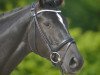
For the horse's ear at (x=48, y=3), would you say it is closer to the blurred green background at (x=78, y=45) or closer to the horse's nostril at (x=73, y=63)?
the horse's nostril at (x=73, y=63)

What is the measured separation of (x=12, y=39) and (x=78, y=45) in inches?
118

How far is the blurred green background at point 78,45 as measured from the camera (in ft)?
27.7

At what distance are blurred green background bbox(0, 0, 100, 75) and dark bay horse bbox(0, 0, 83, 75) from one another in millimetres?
1714

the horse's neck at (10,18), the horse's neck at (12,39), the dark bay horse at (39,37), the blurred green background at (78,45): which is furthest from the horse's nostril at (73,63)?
the blurred green background at (78,45)

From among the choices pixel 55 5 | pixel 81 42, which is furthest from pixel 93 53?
pixel 55 5

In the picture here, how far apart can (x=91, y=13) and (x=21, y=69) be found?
320 cm

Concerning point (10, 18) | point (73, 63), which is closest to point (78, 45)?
point (10, 18)

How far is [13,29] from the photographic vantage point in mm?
5973

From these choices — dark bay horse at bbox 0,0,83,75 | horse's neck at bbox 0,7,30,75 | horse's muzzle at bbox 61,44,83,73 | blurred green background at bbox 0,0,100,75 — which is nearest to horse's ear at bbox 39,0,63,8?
dark bay horse at bbox 0,0,83,75

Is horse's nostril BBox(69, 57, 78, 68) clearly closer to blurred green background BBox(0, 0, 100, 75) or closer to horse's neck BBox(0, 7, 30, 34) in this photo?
horse's neck BBox(0, 7, 30, 34)

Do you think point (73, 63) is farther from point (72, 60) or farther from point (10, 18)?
point (10, 18)

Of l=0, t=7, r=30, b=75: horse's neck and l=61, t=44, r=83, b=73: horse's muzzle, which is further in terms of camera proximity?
l=0, t=7, r=30, b=75: horse's neck

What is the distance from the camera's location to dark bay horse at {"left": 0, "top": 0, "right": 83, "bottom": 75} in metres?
5.77

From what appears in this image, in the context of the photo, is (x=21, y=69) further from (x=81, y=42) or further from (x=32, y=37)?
(x=32, y=37)
